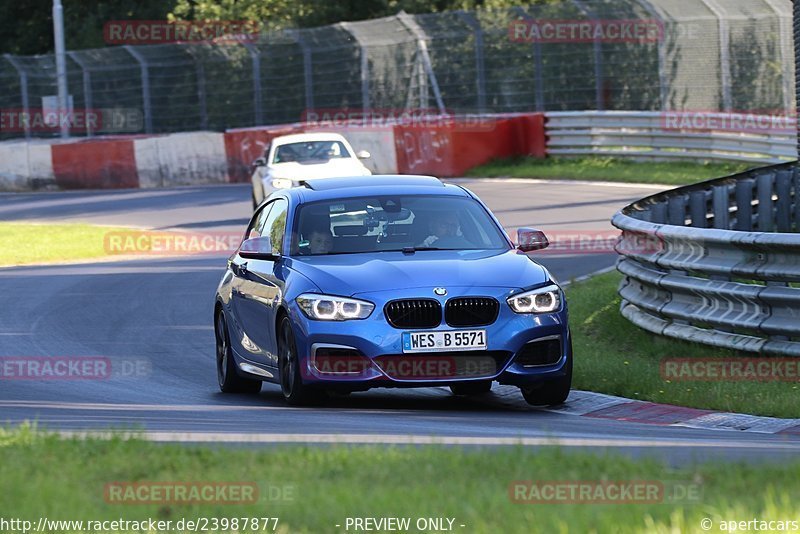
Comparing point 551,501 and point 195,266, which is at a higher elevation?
point 551,501

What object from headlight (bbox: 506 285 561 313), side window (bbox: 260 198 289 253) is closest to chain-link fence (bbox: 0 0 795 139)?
side window (bbox: 260 198 289 253)

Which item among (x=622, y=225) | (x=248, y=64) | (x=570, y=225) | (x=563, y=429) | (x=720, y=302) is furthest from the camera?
(x=248, y=64)

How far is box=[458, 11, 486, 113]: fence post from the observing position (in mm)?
35188

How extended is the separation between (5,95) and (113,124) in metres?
3.97

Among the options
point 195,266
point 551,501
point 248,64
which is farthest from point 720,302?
point 248,64

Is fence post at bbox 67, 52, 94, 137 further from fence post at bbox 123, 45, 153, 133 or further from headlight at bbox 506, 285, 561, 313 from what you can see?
headlight at bbox 506, 285, 561, 313

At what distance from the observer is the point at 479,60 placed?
35.6m

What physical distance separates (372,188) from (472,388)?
1590 millimetres

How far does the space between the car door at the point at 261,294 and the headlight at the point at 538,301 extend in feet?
5.11

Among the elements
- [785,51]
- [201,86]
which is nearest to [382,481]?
[785,51]

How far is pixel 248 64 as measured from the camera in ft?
135

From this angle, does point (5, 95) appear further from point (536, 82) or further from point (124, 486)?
point (124, 486)
